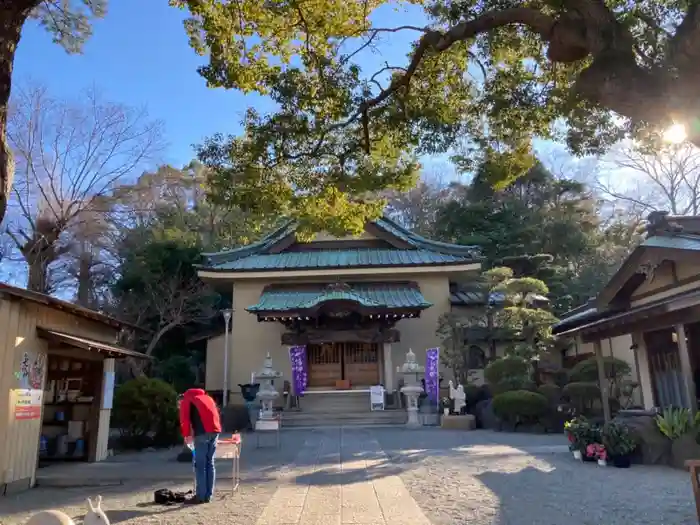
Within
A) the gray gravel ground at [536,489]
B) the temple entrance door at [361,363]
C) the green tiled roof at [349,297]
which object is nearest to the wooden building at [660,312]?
the gray gravel ground at [536,489]

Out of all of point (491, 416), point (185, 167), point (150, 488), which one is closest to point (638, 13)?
point (150, 488)

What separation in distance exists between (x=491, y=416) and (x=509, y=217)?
1495cm

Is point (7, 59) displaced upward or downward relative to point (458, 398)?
upward

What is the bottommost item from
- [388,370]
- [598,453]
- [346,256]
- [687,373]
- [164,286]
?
[598,453]

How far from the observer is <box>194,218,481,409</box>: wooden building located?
2034cm

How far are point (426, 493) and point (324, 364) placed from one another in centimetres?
1455

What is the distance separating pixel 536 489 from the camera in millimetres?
6785

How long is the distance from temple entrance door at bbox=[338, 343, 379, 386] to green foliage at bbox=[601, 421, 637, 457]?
41.2 ft

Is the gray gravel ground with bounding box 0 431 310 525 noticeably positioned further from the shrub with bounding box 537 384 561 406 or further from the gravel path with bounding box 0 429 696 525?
the shrub with bounding box 537 384 561 406

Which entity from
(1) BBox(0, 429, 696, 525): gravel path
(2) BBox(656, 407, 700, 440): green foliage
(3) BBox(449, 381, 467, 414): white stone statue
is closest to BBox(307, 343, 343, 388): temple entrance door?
(3) BBox(449, 381, 467, 414): white stone statue

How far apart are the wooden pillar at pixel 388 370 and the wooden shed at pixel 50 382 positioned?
35.0 feet

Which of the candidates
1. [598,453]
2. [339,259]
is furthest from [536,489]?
[339,259]

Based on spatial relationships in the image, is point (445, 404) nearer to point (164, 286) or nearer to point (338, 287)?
point (338, 287)

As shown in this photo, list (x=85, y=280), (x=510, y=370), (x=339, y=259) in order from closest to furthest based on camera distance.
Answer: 1. (x=510, y=370)
2. (x=339, y=259)
3. (x=85, y=280)
